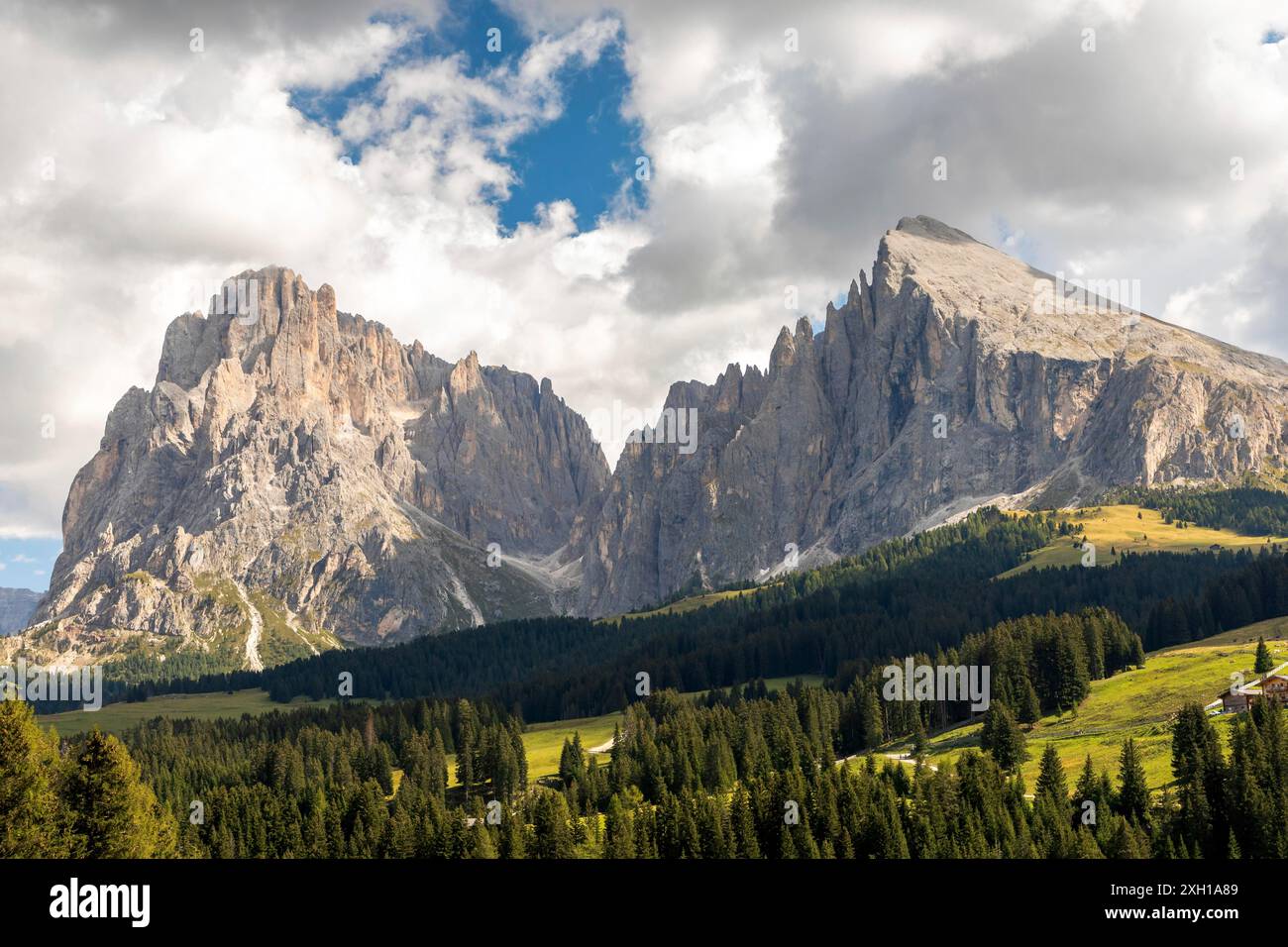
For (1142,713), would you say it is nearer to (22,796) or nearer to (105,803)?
(105,803)

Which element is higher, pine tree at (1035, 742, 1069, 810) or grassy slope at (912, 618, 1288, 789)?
grassy slope at (912, 618, 1288, 789)

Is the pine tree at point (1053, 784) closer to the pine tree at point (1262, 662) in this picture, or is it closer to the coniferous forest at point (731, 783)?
the coniferous forest at point (731, 783)

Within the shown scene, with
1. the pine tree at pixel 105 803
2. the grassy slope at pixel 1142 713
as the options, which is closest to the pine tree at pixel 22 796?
the pine tree at pixel 105 803

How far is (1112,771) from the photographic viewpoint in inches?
4230

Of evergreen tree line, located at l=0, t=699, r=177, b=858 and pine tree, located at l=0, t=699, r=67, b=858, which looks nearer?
pine tree, located at l=0, t=699, r=67, b=858

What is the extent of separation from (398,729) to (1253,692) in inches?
4912

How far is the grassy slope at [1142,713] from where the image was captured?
114875mm

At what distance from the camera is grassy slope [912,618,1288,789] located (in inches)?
4523

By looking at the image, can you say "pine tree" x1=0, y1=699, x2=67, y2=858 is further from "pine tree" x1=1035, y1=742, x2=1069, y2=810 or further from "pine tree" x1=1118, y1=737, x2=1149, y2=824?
"pine tree" x1=1118, y1=737, x2=1149, y2=824

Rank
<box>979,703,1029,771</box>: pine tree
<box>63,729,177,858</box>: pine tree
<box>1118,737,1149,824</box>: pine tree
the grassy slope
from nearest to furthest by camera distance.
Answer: <box>63,729,177,858</box>: pine tree → <box>1118,737,1149,824</box>: pine tree → the grassy slope → <box>979,703,1029,771</box>: pine tree

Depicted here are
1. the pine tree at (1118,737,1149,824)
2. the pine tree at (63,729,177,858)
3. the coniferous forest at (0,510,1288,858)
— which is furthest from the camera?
the pine tree at (1118,737,1149,824)

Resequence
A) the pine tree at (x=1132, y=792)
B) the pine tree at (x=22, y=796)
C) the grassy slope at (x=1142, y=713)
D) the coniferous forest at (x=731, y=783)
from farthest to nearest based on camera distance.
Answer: the grassy slope at (x=1142, y=713), the pine tree at (x=1132, y=792), the coniferous forest at (x=731, y=783), the pine tree at (x=22, y=796)

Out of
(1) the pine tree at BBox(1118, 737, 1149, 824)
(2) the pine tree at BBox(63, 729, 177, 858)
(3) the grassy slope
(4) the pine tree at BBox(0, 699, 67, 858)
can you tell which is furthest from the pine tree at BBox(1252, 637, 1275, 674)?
(4) the pine tree at BBox(0, 699, 67, 858)
